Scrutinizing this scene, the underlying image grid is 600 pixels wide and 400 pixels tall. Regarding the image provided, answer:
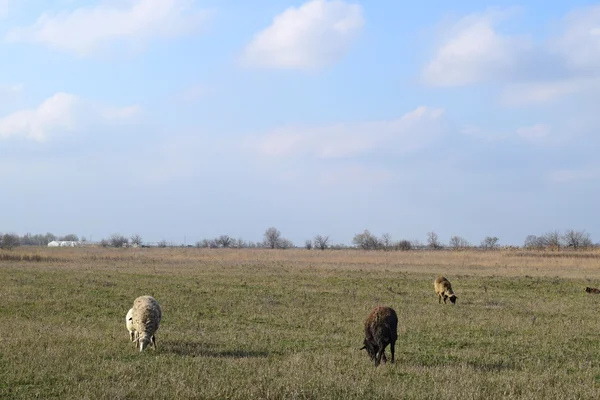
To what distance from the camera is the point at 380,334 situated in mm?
13625

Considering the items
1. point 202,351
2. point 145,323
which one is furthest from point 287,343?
point 145,323

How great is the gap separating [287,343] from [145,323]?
11.9ft

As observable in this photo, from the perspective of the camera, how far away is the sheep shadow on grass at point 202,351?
Answer: 562 inches

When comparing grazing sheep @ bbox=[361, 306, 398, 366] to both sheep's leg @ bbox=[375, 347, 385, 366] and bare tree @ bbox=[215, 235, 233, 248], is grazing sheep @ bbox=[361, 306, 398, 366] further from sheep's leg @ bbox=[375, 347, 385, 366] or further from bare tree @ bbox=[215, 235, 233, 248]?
bare tree @ bbox=[215, 235, 233, 248]

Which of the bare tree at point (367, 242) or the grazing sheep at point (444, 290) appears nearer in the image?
the grazing sheep at point (444, 290)

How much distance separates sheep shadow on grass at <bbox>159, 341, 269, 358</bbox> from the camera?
14281 millimetres

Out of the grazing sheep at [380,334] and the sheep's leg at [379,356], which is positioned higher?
the grazing sheep at [380,334]

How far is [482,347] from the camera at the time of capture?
52.5 feet

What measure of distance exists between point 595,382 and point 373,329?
4.44 metres

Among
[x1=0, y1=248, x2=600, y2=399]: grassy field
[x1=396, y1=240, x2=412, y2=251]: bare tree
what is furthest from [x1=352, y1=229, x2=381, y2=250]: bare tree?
[x1=0, y1=248, x2=600, y2=399]: grassy field

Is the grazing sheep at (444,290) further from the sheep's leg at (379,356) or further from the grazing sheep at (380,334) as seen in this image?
the sheep's leg at (379,356)

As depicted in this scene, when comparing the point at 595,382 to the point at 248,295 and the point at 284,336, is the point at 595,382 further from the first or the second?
the point at 248,295

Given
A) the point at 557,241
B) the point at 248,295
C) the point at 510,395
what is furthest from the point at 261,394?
the point at 557,241

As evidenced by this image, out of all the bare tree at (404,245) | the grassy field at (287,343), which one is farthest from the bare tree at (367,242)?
the grassy field at (287,343)
